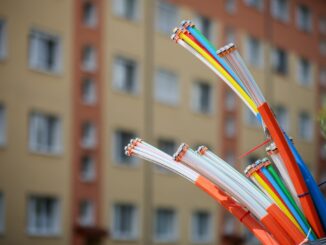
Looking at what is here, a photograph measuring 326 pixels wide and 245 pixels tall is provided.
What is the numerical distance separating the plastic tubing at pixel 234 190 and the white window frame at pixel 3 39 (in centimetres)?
2906

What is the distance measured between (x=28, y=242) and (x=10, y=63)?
303 inches

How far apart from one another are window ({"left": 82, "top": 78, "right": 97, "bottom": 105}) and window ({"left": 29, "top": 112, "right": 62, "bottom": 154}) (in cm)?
247

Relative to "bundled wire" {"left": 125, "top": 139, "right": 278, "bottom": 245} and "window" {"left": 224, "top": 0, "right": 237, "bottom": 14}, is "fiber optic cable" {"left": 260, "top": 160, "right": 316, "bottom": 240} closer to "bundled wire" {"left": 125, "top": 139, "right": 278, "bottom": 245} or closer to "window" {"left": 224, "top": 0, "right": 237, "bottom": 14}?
"bundled wire" {"left": 125, "top": 139, "right": 278, "bottom": 245}

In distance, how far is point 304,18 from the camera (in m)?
63.8

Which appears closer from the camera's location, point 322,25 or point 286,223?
point 286,223

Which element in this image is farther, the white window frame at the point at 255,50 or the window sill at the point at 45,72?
→ the white window frame at the point at 255,50

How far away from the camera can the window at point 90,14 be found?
45.4m

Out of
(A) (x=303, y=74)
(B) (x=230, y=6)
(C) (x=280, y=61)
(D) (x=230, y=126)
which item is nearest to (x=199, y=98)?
(D) (x=230, y=126)

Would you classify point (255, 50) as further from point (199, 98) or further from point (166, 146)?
point (166, 146)

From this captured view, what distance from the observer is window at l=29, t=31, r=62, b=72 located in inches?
1662

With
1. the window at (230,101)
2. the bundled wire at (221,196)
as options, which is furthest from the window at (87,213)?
the bundled wire at (221,196)

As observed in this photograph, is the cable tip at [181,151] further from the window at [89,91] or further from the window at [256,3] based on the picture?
the window at [256,3]

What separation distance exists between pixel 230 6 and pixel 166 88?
8249mm

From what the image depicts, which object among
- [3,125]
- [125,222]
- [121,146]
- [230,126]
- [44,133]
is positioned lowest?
[125,222]
